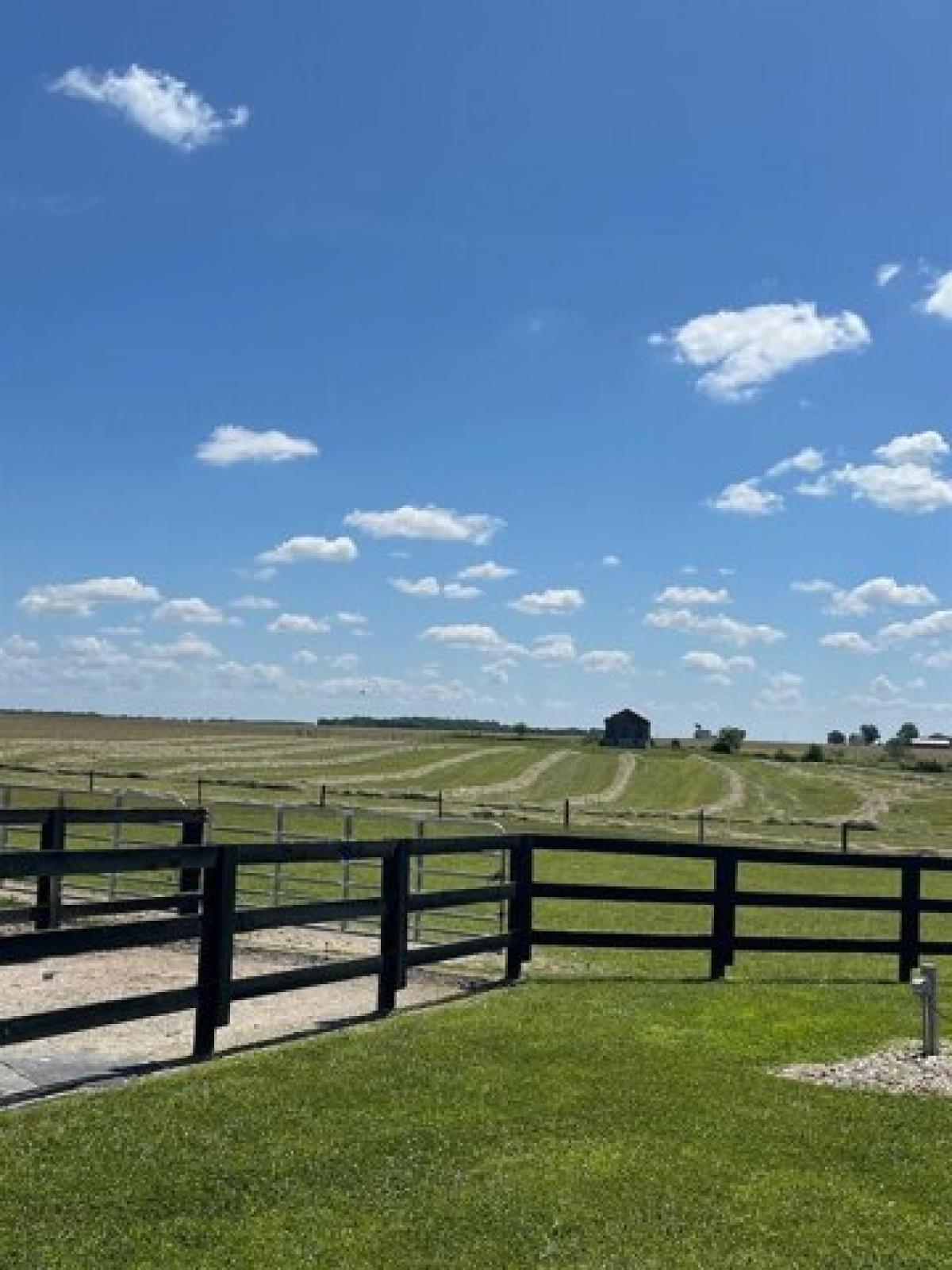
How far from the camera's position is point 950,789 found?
251 feet

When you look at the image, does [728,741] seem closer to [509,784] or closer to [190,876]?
[509,784]

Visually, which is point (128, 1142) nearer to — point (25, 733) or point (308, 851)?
point (308, 851)

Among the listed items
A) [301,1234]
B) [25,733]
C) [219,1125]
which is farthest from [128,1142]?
[25,733]

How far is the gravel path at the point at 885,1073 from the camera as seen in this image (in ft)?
25.9

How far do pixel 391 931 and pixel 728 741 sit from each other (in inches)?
5241

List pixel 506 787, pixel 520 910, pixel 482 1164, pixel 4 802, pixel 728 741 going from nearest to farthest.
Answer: pixel 482 1164 < pixel 520 910 < pixel 4 802 < pixel 506 787 < pixel 728 741

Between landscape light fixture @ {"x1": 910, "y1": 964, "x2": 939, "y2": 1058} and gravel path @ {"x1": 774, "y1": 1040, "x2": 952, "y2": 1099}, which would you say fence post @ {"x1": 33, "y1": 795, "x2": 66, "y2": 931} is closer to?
gravel path @ {"x1": 774, "y1": 1040, "x2": 952, "y2": 1099}

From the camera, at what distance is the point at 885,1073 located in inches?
325

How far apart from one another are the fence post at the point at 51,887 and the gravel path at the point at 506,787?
36124 millimetres

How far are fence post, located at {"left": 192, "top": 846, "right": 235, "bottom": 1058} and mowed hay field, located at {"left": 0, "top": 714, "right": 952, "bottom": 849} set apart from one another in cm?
564

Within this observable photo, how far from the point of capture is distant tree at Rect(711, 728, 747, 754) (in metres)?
138

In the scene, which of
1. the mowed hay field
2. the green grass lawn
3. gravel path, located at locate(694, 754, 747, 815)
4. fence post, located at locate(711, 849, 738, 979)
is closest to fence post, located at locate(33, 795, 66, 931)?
the mowed hay field

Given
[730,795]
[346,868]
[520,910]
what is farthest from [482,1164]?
[730,795]

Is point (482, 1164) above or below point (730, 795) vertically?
above
